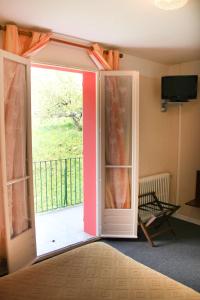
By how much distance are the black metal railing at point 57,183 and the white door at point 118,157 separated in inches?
74.4

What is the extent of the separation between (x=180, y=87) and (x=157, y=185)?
61.8 inches

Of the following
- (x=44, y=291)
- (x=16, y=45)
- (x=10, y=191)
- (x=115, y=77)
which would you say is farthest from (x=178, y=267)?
(x=16, y=45)

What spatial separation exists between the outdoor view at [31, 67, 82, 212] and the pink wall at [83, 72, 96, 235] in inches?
59.1

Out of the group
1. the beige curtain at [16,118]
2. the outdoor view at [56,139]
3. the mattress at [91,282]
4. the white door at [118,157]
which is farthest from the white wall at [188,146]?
the mattress at [91,282]

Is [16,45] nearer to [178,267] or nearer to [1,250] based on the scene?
[1,250]

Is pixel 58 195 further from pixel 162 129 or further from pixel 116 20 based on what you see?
Answer: pixel 116 20

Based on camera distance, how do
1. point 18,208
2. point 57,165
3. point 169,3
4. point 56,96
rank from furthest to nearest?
point 56,96 → point 57,165 → point 18,208 → point 169,3

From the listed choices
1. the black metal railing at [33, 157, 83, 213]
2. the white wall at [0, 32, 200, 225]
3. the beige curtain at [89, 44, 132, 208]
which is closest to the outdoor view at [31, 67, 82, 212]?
the black metal railing at [33, 157, 83, 213]

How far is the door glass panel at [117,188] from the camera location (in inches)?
138

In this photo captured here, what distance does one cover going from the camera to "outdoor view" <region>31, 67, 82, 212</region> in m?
5.07

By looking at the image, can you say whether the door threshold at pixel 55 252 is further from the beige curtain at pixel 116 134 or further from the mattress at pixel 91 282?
the mattress at pixel 91 282

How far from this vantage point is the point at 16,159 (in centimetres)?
264

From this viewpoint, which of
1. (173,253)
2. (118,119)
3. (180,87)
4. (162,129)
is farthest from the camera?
(162,129)

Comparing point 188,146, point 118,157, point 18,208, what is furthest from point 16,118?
point 188,146
